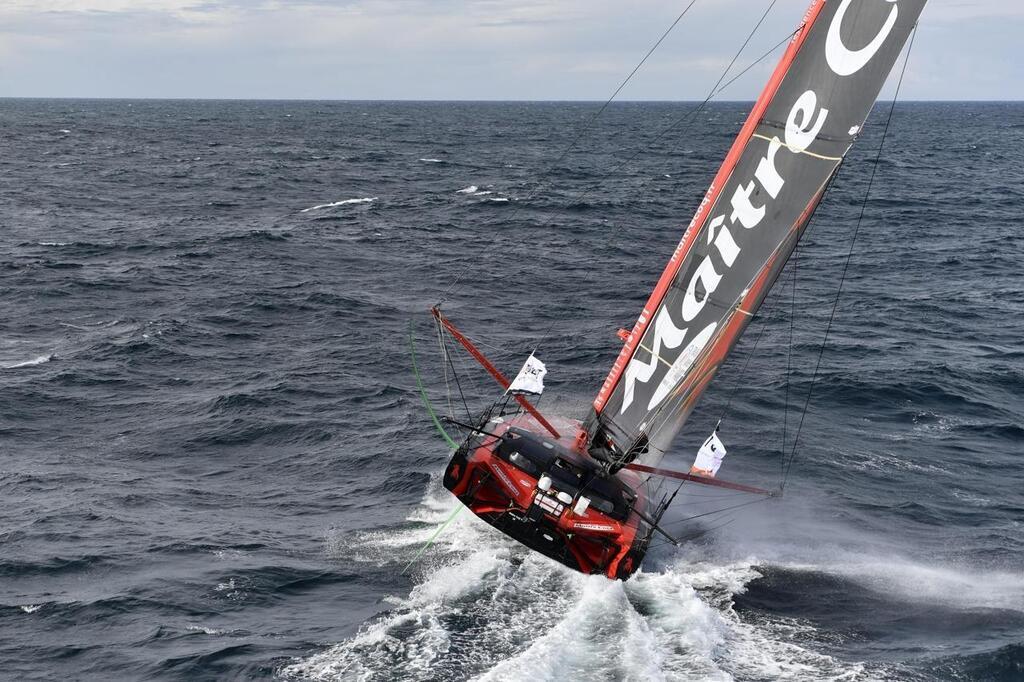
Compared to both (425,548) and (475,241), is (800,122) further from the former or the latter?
(475,241)

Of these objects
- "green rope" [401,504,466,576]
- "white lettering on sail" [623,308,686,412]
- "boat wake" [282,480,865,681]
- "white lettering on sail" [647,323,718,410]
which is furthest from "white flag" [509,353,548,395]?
"boat wake" [282,480,865,681]

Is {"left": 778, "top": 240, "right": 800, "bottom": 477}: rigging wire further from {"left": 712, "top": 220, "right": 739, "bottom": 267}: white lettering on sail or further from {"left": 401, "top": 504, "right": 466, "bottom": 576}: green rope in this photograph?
{"left": 401, "top": 504, "right": 466, "bottom": 576}: green rope

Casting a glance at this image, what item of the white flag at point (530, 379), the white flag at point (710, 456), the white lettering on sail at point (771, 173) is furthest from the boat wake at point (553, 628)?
the white lettering on sail at point (771, 173)

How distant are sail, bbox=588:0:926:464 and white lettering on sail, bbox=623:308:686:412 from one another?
0.06ft

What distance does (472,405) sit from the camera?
27.1 m

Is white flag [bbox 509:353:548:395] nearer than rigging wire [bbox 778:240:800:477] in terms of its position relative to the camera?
Yes

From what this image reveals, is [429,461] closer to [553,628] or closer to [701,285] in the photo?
[553,628]

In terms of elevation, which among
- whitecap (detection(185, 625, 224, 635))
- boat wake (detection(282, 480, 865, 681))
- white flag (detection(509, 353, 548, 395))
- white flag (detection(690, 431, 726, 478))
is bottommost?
whitecap (detection(185, 625, 224, 635))

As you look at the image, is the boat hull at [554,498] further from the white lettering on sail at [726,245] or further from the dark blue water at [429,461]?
the white lettering on sail at [726,245]

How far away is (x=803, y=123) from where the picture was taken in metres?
16.4

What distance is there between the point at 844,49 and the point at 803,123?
1.29m

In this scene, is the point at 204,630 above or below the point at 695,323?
below

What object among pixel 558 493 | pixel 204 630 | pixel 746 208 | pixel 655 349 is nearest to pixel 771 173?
pixel 746 208

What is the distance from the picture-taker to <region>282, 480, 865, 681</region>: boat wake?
599 inches
